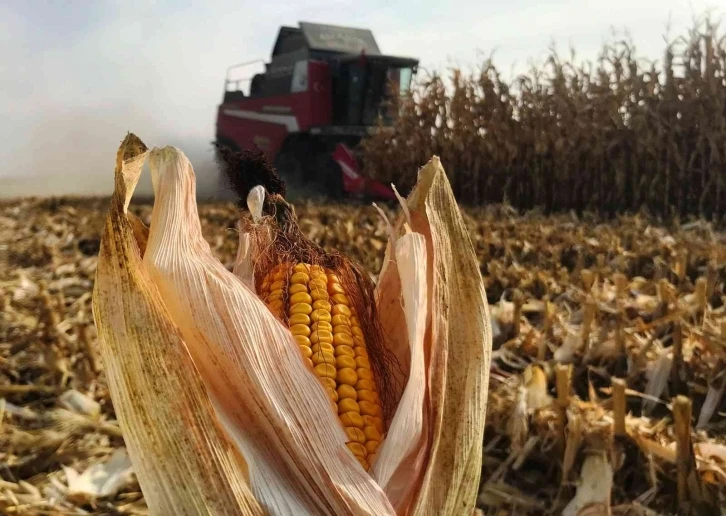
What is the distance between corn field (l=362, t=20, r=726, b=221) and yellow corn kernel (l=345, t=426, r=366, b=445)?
9.00m

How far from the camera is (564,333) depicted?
327 centimetres

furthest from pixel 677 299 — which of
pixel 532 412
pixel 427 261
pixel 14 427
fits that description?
pixel 14 427

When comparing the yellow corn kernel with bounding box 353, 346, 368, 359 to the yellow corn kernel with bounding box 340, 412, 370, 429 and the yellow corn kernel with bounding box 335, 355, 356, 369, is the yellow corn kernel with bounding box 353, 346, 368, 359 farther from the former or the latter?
the yellow corn kernel with bounding box 340, 412, 370, 429

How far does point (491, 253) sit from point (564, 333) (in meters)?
2.13

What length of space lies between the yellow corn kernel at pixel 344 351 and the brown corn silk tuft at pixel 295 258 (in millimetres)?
172

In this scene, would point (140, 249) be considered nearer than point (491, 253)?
Yes

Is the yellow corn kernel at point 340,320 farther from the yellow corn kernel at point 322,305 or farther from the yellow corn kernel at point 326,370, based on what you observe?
the yellow corn kernel at point 326,370

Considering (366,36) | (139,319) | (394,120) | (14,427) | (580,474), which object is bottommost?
(14,427)

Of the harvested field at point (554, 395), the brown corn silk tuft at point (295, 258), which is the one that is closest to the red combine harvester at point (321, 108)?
the harvested field at point (554, 395)

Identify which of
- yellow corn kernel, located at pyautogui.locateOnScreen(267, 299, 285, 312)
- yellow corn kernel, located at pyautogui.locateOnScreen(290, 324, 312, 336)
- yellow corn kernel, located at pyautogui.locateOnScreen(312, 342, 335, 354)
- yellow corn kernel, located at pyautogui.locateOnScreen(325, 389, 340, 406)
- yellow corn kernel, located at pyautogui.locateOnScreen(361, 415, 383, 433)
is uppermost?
yellow corn kernel, located at pyautogui.locateOnScreen(267, 299, 285, 312)

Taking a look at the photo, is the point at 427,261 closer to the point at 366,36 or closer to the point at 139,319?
the point at 139,319

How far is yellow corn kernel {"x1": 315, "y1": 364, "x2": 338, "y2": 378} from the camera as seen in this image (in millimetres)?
1479

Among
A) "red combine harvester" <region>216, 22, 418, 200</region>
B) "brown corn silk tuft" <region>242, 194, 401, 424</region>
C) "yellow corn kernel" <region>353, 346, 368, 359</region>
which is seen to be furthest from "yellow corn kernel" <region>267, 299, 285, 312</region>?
"red combine harvester" <region>216, 22, 418, 200</region>

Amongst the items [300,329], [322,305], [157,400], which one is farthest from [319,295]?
[157,400]
